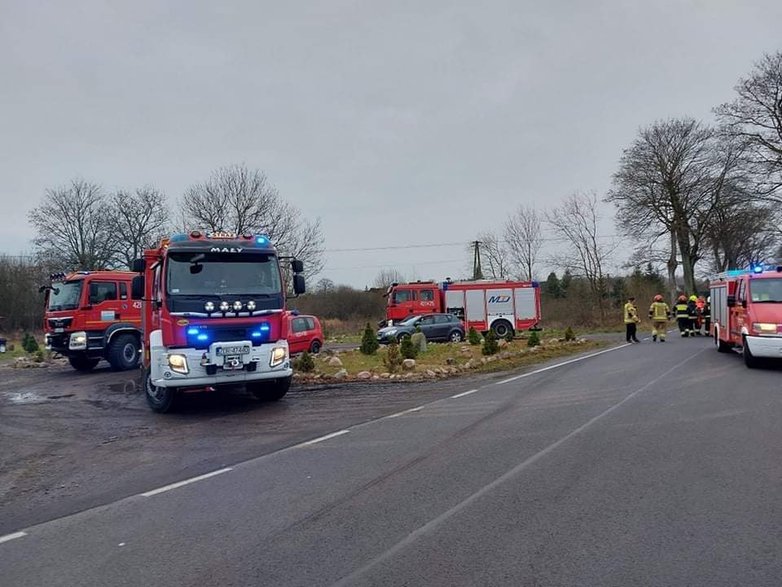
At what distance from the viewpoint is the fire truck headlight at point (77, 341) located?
18.8m

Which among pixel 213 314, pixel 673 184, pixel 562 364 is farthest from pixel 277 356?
pixel 673 184

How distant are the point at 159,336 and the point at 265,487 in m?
5.48

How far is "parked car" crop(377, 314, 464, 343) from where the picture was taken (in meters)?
27.4

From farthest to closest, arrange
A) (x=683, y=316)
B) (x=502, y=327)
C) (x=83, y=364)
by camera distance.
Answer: (x=502, y=327) → (x=683, y=316) → (x=83, y=364)

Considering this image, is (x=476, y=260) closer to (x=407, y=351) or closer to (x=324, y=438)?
(x=407, y=351)

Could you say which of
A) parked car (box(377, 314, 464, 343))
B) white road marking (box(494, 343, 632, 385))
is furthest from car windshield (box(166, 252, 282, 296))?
parked car (box(377, 314, 464, 343))

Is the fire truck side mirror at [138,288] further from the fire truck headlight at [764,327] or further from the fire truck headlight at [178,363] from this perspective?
the fire truck headlight at [764,327]

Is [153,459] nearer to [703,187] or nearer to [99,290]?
[99,290]

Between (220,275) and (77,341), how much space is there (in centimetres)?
1002

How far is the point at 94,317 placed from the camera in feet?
62.7

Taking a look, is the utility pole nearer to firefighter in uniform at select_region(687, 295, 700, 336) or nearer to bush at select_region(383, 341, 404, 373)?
firefighter in uniform at select_region(687, 295, 700, 336)

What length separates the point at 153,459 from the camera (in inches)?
311

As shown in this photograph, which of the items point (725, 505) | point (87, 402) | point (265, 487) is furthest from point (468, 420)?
point (87, 402)

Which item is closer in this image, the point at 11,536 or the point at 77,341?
the point at 11,536
